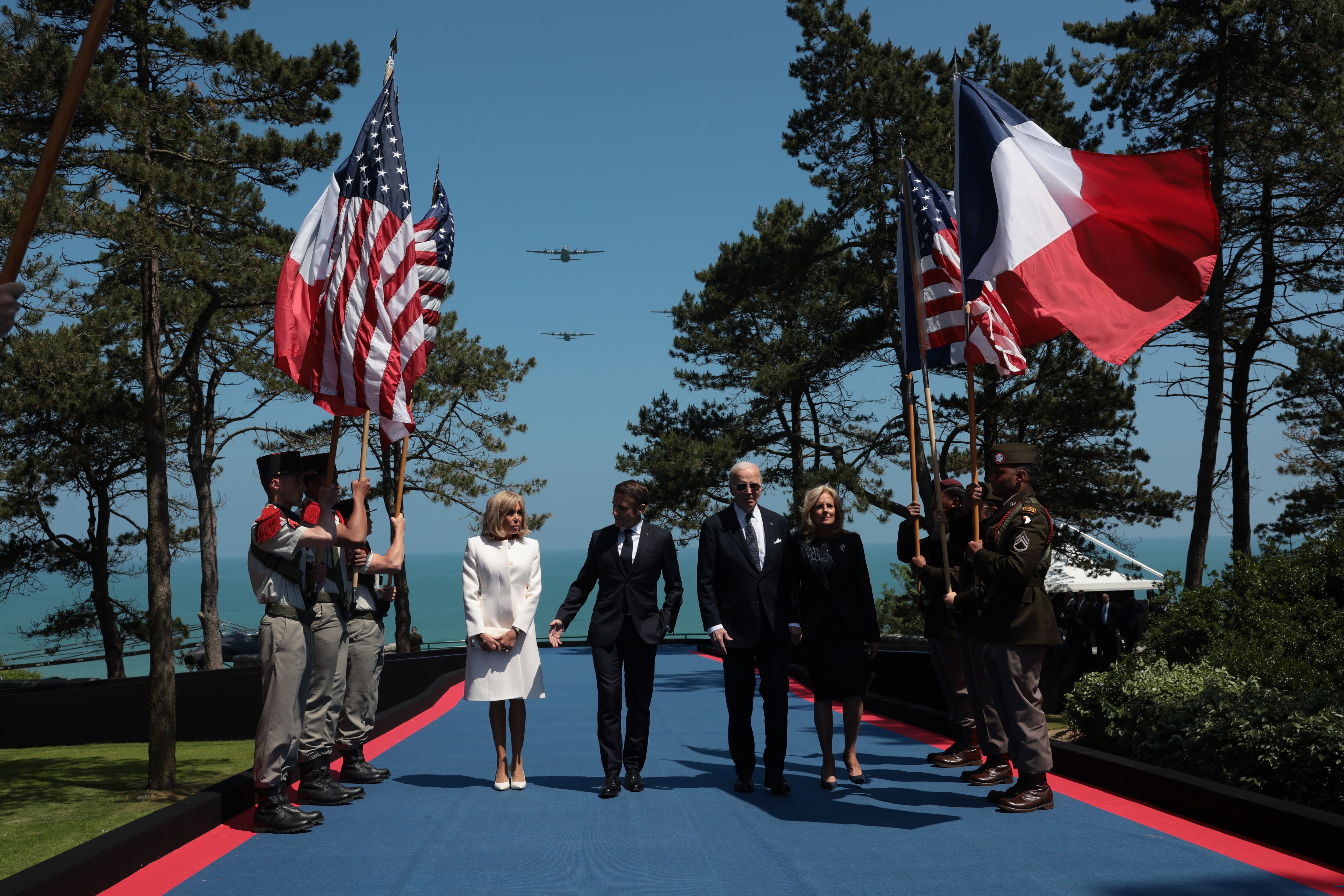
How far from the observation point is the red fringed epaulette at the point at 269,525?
564 centimetres

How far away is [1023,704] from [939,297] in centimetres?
397

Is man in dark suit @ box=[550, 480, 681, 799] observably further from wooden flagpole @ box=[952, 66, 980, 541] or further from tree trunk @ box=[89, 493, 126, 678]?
tree trunk @ box=[89, 493, 126, 678]

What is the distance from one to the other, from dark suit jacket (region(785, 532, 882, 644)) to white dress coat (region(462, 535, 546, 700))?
5.54 feet

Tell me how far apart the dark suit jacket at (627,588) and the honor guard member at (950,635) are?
69.6 inches

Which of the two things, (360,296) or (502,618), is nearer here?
(502,618)

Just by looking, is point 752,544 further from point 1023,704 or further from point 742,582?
point 1023,704

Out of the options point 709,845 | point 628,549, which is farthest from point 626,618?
point 709,845

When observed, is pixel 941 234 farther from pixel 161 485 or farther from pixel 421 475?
pixel 421 475

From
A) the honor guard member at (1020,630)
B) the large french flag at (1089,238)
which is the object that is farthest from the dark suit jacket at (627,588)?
the large french flag at (1089,238)

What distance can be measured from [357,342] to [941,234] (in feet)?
16.0

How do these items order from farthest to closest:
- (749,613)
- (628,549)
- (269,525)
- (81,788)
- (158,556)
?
(81,788)
(158,556)
(628,549)
(749,613)
(269,525)

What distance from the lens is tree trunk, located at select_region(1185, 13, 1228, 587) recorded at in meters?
17.0

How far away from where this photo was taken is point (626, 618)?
6742 millimetres

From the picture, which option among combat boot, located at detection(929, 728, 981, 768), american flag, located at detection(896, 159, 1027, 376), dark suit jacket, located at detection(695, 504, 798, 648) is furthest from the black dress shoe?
american flag, located at detection(896, 159, 1027, 376)
